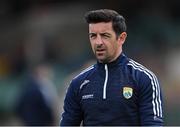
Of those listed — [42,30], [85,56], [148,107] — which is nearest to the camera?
[148,107]

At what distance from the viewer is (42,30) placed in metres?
22.5

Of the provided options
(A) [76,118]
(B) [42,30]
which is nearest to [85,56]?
(B) [42,30]

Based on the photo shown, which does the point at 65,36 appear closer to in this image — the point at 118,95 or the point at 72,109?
the point at 72,109

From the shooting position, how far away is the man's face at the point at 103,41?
7.92 meters

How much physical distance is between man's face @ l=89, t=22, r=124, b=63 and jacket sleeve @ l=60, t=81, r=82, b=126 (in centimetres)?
41

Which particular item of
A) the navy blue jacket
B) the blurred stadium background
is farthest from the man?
the blurred stadium background

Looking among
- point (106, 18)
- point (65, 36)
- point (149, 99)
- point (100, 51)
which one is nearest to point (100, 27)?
point (106, 18)

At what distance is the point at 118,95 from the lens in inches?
309

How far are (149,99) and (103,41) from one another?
2.26 feet

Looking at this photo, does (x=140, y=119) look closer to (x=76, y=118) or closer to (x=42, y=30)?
(x=76, y=118)

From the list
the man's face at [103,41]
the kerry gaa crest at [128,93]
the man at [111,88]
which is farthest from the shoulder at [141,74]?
the man's face at [103,41]

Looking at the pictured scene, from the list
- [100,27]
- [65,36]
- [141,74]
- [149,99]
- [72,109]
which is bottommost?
[65,36]

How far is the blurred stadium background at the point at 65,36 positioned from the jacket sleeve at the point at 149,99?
11520 mm

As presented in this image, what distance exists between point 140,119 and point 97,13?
41.8 inches
